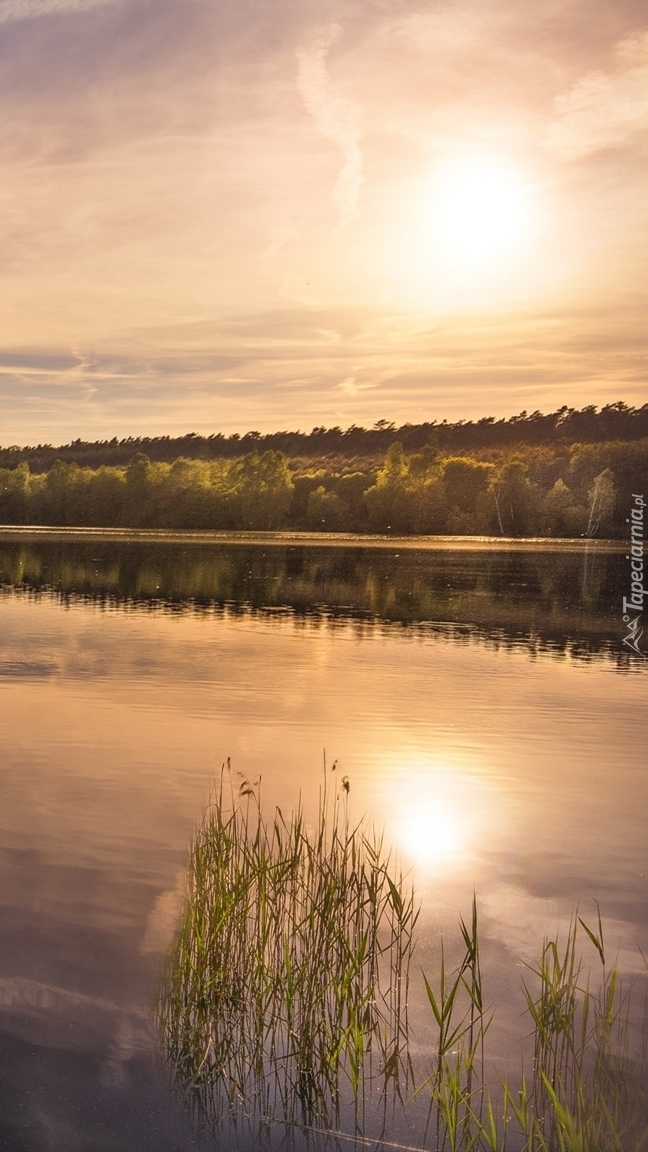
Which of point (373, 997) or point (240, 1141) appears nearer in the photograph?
point (240, 1141)

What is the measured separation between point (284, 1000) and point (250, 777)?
9.26 metres

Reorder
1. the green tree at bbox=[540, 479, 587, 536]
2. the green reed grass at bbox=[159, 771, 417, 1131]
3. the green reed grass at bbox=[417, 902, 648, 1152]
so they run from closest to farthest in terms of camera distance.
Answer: the green reed grass at bbox=[417, 902, 648, 1152] < the green reed grass at bbox=[159, 771, 417, 1131] < the green tree at bbox=[540, 479, 587, 536]

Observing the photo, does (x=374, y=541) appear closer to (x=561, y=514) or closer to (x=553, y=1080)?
(x=561, y=514)

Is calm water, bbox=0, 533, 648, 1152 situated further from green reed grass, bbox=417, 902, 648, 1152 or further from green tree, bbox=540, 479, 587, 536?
green tree, bbox=540, 479, 587, 536

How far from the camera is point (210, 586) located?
67.5 m

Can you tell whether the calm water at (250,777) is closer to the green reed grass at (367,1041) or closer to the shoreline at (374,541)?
the green reed grass at (367,1041)

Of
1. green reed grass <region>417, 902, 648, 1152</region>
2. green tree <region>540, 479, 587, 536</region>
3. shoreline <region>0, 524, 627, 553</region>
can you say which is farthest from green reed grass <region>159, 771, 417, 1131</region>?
green tree <region>540, 479, 587, 536</region>

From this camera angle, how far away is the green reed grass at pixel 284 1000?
8.60 metres

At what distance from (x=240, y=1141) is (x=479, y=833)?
8187mm

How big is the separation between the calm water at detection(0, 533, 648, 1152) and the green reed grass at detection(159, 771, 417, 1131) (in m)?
0.35

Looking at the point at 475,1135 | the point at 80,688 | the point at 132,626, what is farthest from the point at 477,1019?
the point at 132,626

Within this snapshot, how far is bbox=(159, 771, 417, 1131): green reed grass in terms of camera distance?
339 inches

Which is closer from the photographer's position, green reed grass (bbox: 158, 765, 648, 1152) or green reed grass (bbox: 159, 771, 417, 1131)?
green reed grass (bbox: 158, 765, 648, 1152)

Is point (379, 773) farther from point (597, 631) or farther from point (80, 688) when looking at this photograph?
point (597, 631)
